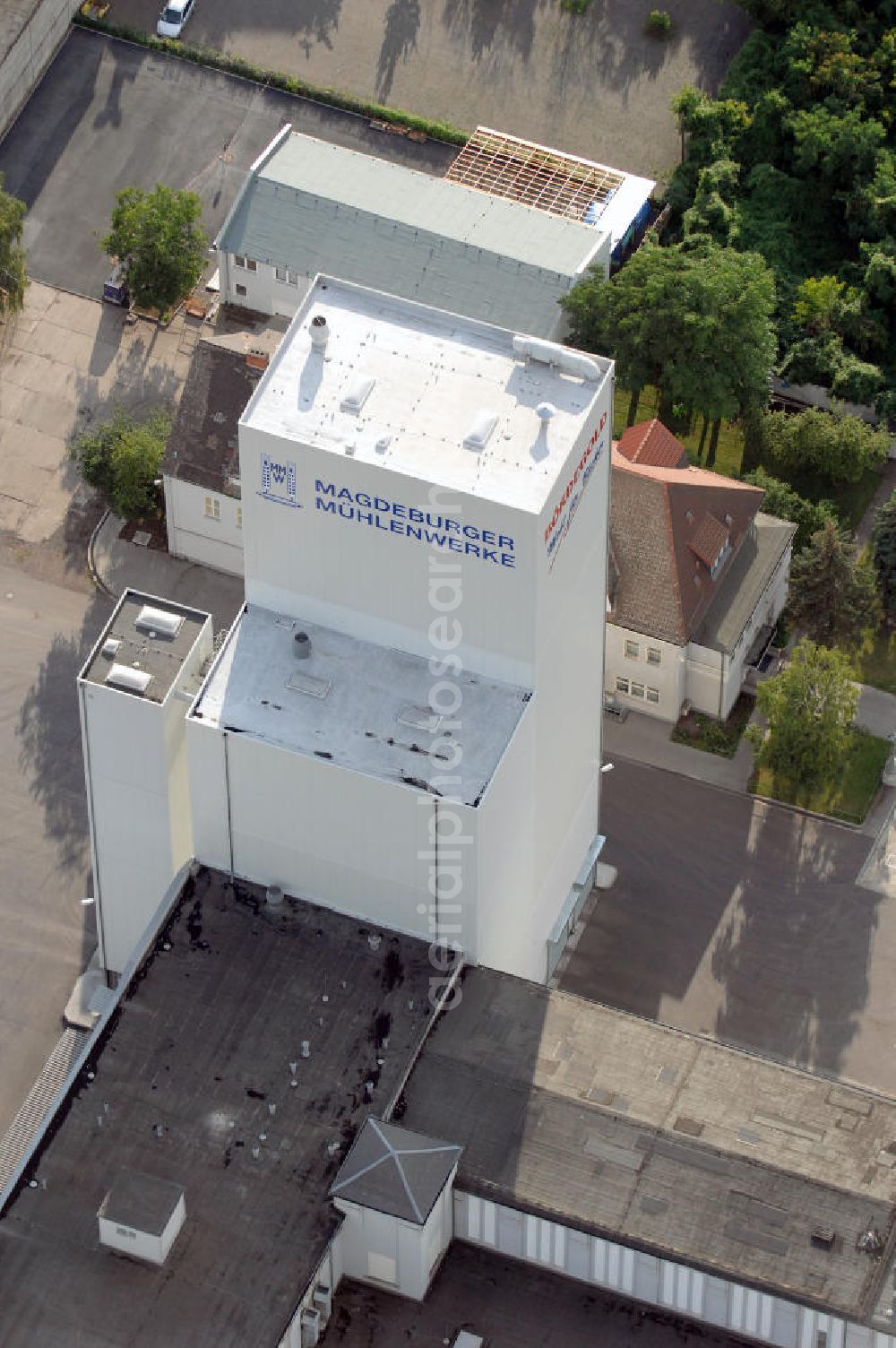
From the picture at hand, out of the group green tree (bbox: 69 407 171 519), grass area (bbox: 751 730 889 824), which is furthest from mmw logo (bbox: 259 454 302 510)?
grass area (bbox: 751 730 889 824)

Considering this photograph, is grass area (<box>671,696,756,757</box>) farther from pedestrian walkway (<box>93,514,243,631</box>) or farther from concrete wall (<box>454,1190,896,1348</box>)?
concrete wall (<box>454,1190,896,1348</box>)

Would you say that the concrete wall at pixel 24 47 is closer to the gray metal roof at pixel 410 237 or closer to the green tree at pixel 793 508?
the gray metal roof at pixel 410 237

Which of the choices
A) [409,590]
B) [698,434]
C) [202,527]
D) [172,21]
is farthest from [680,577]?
[172,21]

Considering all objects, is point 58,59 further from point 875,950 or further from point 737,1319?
point 737,1319

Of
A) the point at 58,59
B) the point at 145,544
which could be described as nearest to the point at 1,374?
the point at 145,544

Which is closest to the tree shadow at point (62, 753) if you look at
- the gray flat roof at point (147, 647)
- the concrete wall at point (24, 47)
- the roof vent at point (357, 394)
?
the gray flat roof at point (147, 647)
